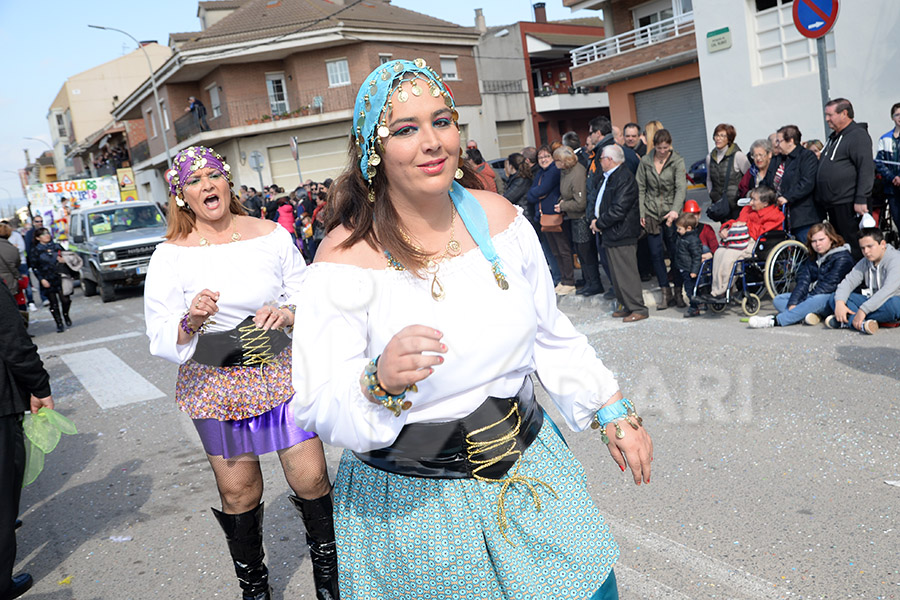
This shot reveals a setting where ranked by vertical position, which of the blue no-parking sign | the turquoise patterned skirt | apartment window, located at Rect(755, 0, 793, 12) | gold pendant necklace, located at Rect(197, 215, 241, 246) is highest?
apartment window, located at Rect(755, 0, 793, 12)

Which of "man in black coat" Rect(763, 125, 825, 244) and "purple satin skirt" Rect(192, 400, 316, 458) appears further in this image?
"man in black coat" Rect(763, 125, 825, 244)

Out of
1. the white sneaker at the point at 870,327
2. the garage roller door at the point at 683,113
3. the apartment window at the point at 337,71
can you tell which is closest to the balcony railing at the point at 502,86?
the apartment window at the point at 337,71

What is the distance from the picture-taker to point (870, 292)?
283 inches

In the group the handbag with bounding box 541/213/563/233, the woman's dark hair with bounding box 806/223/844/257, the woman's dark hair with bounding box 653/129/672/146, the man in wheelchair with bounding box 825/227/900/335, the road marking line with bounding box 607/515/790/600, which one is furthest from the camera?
the handbag with bounding box 541/213/563/233

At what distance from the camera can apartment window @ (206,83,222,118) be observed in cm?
3516

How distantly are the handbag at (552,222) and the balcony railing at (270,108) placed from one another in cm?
2315

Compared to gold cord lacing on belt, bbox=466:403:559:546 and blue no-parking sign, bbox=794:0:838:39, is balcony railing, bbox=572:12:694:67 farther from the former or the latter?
gold cord lacing on belt, bbox=466:403:559:546

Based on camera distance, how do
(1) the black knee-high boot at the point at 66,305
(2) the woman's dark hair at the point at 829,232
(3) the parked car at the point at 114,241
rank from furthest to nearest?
(3) the parked car at the point at 114,241, (1) the black knee-high boot at the point at 66,305, (2) the woman's dark hair at the point at 829,232

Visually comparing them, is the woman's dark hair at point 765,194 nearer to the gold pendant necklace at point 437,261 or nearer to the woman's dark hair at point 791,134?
the woman's dark hair at point 791,134

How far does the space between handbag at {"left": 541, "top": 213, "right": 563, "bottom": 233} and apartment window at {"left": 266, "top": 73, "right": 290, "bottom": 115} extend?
26.2 meters

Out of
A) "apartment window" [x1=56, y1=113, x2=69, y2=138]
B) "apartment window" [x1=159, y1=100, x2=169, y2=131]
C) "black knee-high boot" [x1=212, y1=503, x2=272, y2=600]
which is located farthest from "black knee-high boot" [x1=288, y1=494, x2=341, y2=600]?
"apartment window" [x1=56, y1=113, x2=69, y2=138]

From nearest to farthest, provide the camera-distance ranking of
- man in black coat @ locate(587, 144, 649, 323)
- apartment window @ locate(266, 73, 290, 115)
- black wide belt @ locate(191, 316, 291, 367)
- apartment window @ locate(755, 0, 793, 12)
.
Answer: black wide belt @ locate(191, 316, 291, 367)
man in black coat @ locate(587, 144, 649, 323)
apartment window @ locate(755, 0, 793, 12)
apartment window @ locate(266, 73, 290, 115)

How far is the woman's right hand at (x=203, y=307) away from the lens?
3.25 metres

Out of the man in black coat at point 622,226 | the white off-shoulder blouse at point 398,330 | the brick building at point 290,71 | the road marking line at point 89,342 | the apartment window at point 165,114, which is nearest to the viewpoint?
the white off-shoulder blouse at point 398,330
